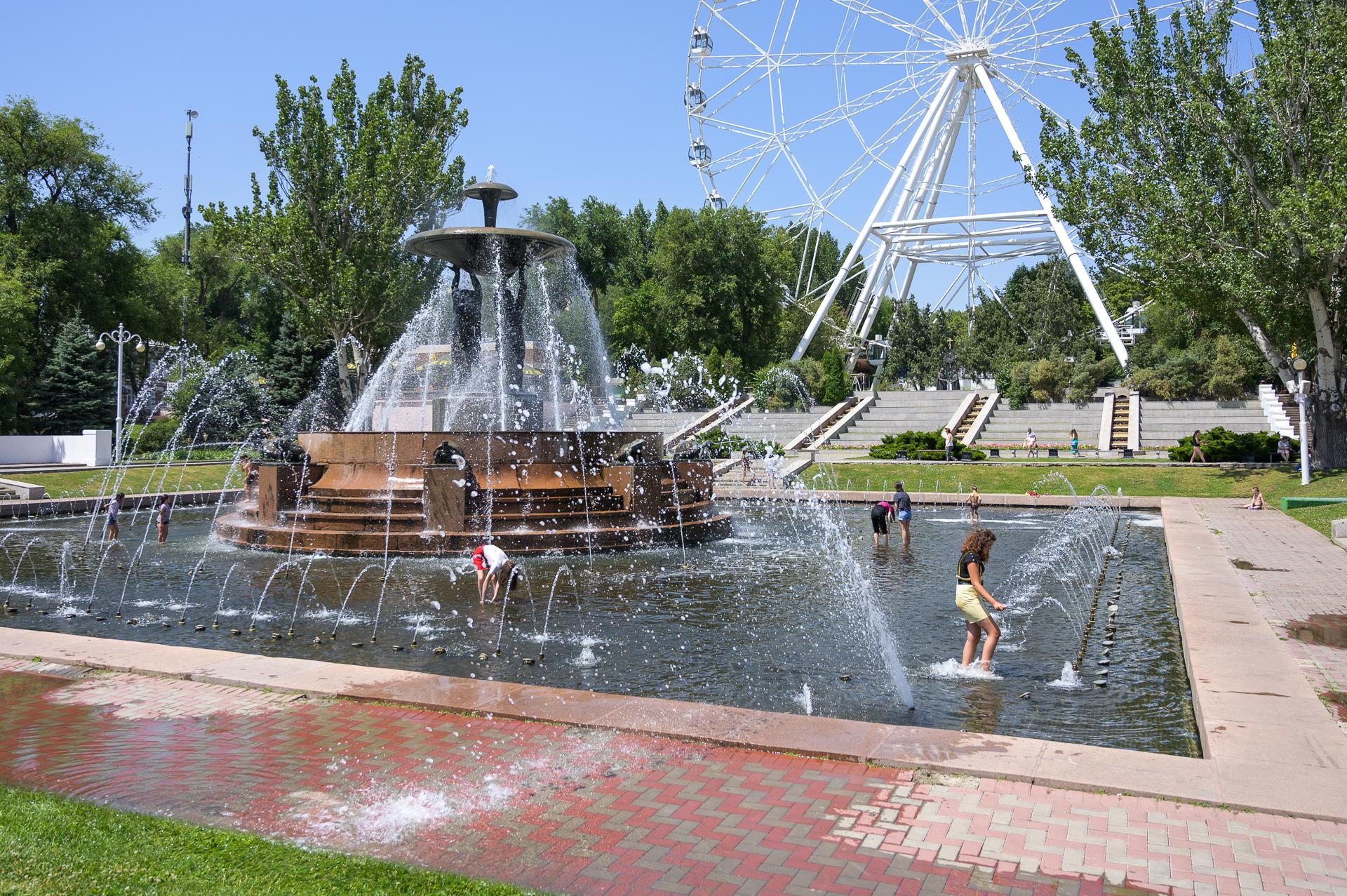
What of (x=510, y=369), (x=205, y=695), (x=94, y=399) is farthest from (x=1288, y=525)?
(x=94, y=399)

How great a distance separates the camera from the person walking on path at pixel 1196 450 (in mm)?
30859

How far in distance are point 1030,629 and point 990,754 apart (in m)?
4.95

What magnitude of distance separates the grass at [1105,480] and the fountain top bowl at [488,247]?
13.8 meters

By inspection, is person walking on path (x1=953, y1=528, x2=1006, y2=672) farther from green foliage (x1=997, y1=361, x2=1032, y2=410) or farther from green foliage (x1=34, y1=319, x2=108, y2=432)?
green foliage (x1=34, y1=319, x2=108, y2=432)

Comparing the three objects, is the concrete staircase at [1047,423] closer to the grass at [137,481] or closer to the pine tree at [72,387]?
the grass at [137,481]

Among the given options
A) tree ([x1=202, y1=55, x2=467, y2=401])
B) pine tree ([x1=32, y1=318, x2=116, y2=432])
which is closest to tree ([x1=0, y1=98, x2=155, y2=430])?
pine tree ([x1=32, y1=318, x2=116, y2=432])

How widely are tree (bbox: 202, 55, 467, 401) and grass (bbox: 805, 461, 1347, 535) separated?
1887 cm

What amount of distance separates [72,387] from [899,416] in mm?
36402

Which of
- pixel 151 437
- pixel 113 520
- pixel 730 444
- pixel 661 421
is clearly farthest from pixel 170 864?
pixel 661 421

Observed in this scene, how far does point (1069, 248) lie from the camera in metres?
46.4

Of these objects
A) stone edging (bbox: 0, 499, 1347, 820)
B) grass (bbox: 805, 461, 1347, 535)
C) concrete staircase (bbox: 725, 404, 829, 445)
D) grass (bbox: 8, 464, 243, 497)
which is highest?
concrete staircase (bbox: 725, 404, 829, 445)

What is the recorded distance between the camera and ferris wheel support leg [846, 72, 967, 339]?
52.1m

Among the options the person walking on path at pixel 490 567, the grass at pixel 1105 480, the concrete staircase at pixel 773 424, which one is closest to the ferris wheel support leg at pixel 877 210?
the concrete staircase at pixel 773 424

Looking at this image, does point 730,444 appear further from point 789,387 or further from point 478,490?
point 478,490
